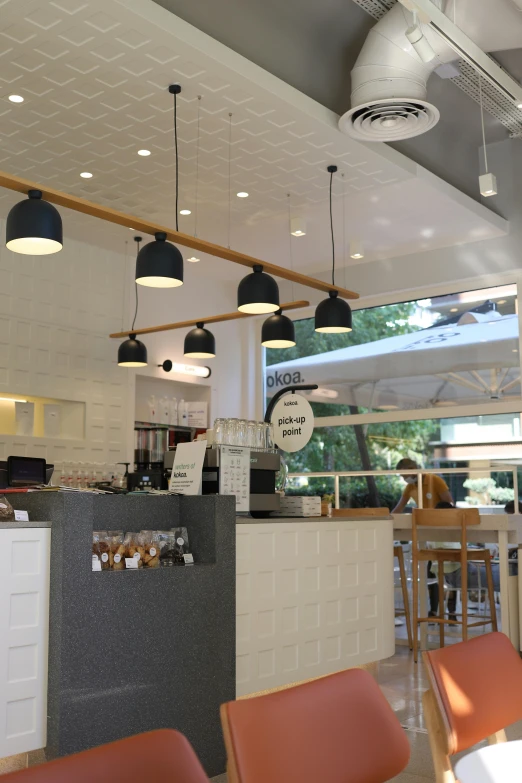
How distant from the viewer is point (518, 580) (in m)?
6.35

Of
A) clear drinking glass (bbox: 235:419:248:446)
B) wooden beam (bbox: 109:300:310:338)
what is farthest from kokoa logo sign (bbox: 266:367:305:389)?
clear drinking glass (bbox: 235:419:248:446)

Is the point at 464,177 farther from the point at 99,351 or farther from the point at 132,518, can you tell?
the point at 132,518

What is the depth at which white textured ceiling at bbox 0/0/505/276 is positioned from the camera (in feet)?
14.8

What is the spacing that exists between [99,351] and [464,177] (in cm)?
379

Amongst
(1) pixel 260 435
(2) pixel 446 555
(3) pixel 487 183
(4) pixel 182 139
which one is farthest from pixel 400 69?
(2) pixel 446 555

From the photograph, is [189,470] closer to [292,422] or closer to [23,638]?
[292,422]

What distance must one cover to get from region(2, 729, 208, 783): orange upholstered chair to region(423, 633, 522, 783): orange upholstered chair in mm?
819

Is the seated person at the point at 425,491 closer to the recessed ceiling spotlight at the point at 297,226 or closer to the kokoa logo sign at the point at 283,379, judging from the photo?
the kokoa logo sign at the point at 283,379

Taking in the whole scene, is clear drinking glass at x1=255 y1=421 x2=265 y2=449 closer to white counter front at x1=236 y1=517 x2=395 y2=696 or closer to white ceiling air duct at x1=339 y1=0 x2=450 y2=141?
white counter front at x1=236 y1=517 x2=395 y2=696

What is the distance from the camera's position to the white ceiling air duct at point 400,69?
16.8 ft

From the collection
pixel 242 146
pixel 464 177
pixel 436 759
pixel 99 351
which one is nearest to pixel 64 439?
pixel 99 351

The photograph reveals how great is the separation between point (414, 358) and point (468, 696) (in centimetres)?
693

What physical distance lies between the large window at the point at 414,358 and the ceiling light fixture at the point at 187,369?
0.93 meters

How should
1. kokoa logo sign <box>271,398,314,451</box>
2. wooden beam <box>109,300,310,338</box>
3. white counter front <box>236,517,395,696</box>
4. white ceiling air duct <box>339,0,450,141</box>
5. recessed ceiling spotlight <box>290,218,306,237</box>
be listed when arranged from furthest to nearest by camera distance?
1. recessed ceiling spotlight <box>290,218,306,237</box>
2. wooden beam <box>109,300,310,338</box>
3. white ceiling air duct <box>339,0,450,141</box>
4. kokoa logo sign <box>271,398,314,451</box>
5. white counter front <box>236,517,395,696</box>
